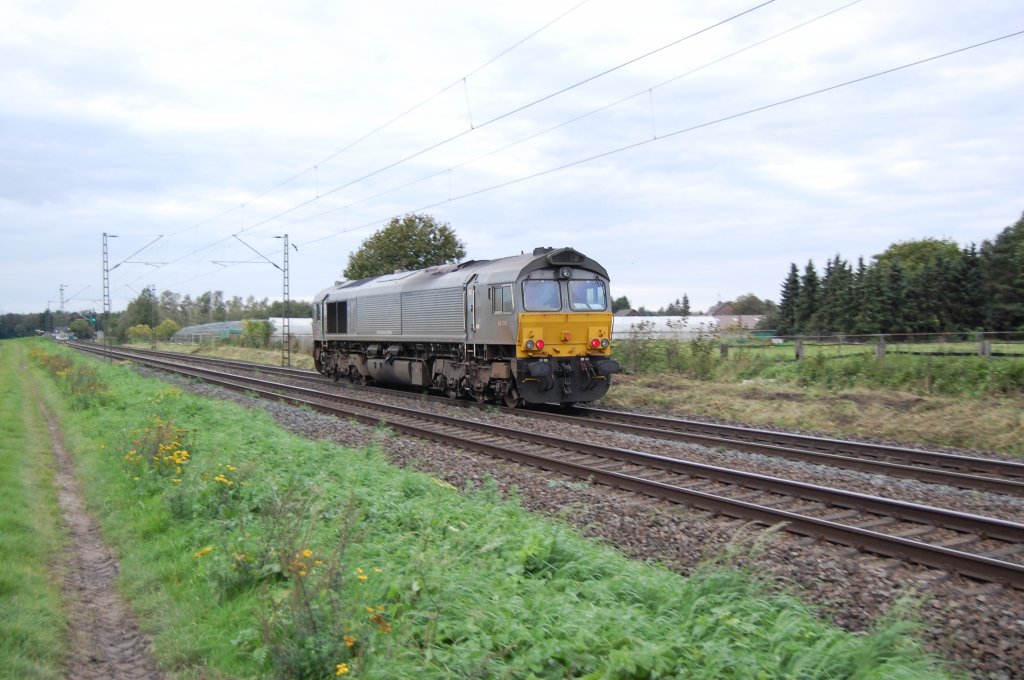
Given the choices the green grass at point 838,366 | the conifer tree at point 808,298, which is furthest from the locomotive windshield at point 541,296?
the conifer tree at point 808,298

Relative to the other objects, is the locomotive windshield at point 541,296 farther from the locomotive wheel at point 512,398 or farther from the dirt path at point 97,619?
the dirt path at point 97,619

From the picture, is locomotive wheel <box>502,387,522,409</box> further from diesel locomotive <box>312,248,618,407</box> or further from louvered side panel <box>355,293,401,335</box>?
louvered side panel <box>355,293,401,335</box>

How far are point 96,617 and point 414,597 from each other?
3.05 metres

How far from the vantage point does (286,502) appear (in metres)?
5.80

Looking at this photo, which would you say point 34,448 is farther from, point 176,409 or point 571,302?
point 571,302

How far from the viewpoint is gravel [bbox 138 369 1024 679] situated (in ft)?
16.0

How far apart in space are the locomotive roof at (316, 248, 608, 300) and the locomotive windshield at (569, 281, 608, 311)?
1.29 feet

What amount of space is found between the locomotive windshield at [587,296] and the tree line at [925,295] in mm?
30192

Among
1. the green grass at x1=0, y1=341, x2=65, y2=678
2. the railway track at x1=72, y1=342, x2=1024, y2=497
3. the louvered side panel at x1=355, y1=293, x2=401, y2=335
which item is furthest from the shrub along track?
the louvered side panel at x1=355, y1=293, x2=401, y2=335

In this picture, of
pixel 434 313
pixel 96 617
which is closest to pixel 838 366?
pixel 434 313

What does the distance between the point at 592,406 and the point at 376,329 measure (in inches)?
303

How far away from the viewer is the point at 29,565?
7.11 meters

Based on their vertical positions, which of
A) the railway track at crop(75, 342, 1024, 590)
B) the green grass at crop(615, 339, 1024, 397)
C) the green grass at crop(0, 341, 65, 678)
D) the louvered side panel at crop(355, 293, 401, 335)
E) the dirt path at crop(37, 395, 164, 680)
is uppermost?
the louvered side panel at crop(355, 293, 401, 335)

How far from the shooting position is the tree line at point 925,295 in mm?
41438
